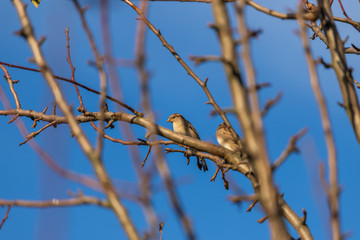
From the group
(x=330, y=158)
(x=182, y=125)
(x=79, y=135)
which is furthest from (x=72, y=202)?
(x=182, y=125)

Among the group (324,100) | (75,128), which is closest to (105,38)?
(75,128)

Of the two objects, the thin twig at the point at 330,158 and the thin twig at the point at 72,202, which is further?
the thin twig at the point at 72,202

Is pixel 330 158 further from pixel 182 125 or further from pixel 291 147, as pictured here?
pixel 182 125

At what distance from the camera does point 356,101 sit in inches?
103

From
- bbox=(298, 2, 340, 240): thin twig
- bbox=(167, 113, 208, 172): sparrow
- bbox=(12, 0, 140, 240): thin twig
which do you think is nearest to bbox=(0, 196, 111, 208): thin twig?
bbox=(12, 0, 140, 240): thin twig

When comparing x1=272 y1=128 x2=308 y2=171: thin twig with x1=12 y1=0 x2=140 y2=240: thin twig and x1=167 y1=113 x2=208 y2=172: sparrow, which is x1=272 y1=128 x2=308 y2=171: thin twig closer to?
x1=12 y1=0 x2=140 y2=240: thin twig

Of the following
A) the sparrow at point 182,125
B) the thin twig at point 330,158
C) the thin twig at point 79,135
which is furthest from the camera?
the sparrow at point 182,125

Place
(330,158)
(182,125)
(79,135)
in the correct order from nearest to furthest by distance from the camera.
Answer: (330,158), (79,135), (182,125)

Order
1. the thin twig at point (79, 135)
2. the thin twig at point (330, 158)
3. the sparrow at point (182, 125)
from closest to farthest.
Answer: the thin twig at point (330, 158), the thin twig at point (79, 135), the sparrow at point (182, 125)

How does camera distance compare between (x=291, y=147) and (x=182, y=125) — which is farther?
(x=182, y=125)

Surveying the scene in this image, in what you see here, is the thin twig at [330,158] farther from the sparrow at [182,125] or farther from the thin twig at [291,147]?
the sparrow at [182,125]

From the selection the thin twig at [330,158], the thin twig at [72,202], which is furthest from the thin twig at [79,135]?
the thin twig at [330,158]

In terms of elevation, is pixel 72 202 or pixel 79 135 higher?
pixel 79 135

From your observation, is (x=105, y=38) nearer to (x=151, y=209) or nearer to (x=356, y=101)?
(x=151, y=209)
